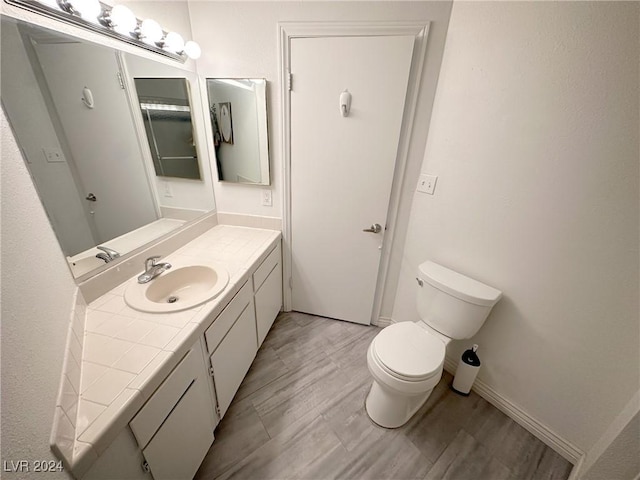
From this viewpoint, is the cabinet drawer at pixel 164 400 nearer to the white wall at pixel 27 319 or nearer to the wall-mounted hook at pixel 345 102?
the white wall at pixel 27 319

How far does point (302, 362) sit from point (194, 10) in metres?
2.23

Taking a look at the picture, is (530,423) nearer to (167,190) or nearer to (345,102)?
(345,102)

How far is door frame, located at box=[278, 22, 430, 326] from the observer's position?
1278 mm

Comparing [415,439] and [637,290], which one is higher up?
[637,290]

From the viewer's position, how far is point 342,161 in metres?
1.57

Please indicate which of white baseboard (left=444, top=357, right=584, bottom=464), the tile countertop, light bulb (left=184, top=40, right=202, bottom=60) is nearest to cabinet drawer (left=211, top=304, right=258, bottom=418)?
the tile countertop

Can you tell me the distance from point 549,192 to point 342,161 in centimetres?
103

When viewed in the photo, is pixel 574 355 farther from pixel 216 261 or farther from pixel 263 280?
pixel 216 261

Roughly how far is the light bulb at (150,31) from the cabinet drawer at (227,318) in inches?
49.3

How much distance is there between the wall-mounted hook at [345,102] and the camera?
1396 mm

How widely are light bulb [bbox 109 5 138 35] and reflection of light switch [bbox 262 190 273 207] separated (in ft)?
3.26

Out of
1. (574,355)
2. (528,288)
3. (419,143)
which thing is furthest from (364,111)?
(574,355)

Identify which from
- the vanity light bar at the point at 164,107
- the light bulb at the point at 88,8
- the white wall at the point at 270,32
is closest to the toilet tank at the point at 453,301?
the white wall at the point at 270,32

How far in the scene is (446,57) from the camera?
128cm
